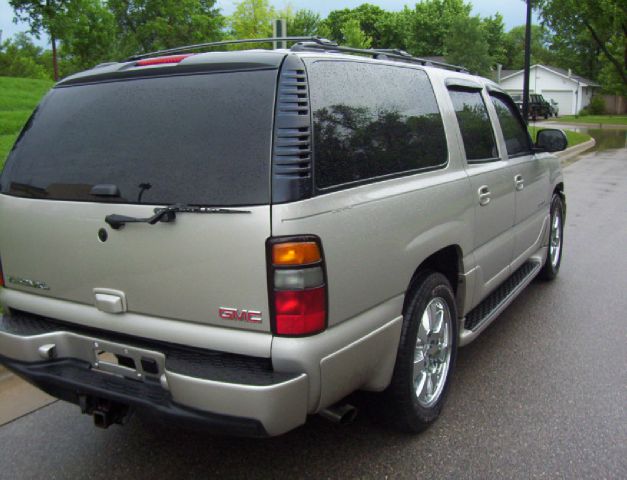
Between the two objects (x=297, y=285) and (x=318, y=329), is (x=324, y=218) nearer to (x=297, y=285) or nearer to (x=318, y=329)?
(x=297, y=285)

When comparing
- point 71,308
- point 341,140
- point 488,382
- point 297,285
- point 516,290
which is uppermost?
point 341,140

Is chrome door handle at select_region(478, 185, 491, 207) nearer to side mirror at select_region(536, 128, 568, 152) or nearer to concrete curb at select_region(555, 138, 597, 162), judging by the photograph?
side mirror at select_region(536, 128, 568, 152)

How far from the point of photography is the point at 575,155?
68.1ft

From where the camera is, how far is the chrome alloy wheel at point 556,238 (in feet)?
19.5

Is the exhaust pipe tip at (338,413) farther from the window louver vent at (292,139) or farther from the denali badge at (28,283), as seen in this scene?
the denali badge at (28,283)

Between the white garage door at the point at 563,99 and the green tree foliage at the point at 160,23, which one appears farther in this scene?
the white garage door at the point at 563,99

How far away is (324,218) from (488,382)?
205 cm

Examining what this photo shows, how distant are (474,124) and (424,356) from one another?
1.67 m

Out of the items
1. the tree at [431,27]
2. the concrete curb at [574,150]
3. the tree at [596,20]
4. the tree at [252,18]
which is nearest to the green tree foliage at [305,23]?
the tree at [431,27]

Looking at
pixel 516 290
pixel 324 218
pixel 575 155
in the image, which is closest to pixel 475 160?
pixel 516 290

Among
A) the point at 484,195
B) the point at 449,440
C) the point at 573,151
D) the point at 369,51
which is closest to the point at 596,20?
the point at 573,151

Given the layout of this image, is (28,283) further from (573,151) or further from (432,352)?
(573,151)

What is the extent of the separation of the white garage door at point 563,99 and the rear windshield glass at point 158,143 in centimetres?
6017

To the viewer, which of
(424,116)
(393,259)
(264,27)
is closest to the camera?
(393,259)
